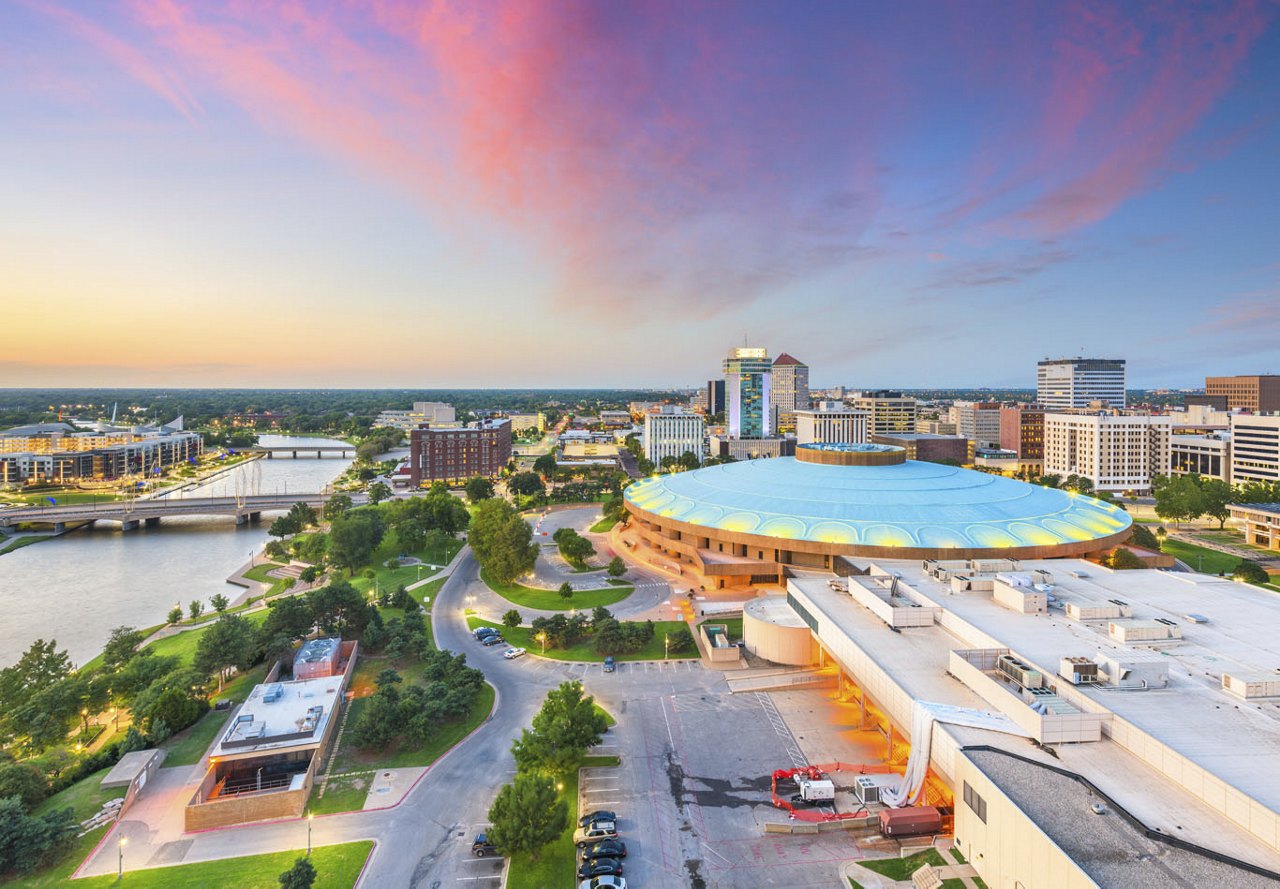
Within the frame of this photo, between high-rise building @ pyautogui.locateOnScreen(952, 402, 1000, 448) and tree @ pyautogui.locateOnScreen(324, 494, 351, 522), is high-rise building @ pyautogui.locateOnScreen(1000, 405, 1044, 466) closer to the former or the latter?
high-rise building @ pyautogui.locateOnScreen(952, 402, 1000, 448)

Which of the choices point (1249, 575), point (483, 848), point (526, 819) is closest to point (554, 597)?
point (483, 848)

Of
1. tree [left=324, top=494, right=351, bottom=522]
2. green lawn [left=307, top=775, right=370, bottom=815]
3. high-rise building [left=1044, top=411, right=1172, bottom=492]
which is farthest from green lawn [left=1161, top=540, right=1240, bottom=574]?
tree [left=324, top=494, right=351, bottom=522]

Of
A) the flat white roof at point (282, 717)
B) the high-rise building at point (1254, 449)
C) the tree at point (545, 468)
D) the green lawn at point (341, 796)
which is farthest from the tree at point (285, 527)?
the high-rise building at point (1254, 449)

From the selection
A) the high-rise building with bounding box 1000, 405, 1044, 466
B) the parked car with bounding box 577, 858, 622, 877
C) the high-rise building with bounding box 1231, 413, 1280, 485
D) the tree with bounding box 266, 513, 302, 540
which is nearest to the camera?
the parked car with bounding box 577, 858, 622, 877

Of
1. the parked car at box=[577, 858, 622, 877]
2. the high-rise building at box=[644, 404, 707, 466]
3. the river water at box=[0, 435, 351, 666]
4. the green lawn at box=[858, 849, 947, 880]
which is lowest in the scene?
the river water at box=[0, 435, 351, 666]

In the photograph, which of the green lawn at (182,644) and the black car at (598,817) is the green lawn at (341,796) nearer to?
the black car at (598,817)

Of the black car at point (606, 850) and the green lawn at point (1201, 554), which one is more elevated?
the green lawn at point (1201, 554)

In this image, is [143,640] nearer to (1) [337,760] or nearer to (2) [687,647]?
(1) [337,760]
